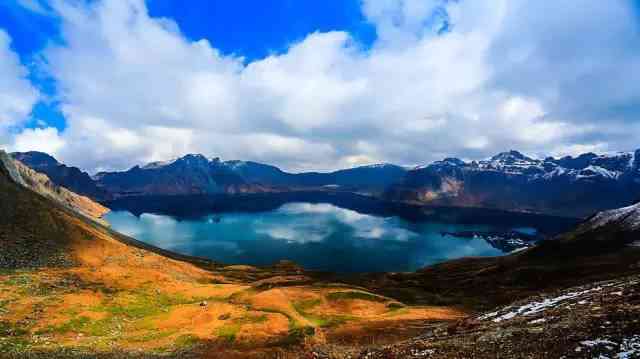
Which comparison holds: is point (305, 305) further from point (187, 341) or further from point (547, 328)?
point (547, 328)

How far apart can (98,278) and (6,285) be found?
14088 millimetres

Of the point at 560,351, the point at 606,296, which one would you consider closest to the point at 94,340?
the point at 560,351

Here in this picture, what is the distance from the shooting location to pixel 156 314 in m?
56.7

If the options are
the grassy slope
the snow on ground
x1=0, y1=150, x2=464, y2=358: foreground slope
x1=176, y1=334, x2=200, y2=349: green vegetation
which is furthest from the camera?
the grassy slope

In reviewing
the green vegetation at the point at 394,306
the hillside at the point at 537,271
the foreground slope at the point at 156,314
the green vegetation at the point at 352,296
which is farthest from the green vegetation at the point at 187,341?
the hillside at the point at 537,271

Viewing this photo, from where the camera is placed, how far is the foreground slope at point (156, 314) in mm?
44344

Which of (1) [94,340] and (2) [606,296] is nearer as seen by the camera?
(2) [606,296]

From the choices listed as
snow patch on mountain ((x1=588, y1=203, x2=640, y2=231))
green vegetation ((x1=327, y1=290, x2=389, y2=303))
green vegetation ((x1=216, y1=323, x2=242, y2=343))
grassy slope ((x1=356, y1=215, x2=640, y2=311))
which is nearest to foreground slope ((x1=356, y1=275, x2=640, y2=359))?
green vegetation ((x1=216, y1=323, x2=242, y2=343))

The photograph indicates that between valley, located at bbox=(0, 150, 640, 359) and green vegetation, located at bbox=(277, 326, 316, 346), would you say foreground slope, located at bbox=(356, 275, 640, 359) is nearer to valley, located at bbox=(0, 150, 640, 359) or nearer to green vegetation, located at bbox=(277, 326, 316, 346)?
valley, located at bbox=(0, 150, 640, 359)

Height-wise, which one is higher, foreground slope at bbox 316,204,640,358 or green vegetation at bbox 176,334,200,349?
foreground slope at bbox 316,204,640,358

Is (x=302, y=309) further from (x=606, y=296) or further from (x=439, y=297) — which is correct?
(x=606, y=296)

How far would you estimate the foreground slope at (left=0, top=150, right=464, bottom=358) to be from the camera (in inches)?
1746

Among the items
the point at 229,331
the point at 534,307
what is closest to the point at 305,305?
the point at 229,331

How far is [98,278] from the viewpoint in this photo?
7344cm
